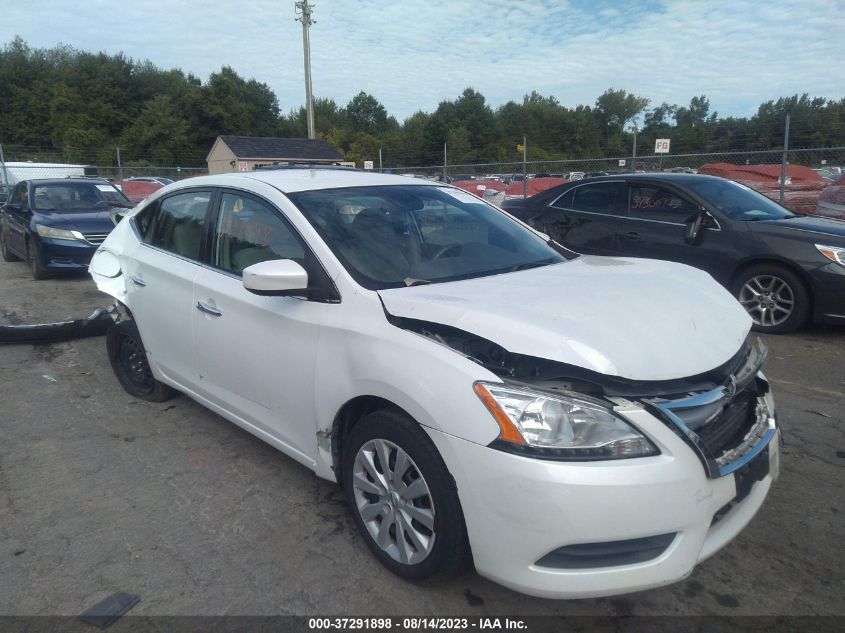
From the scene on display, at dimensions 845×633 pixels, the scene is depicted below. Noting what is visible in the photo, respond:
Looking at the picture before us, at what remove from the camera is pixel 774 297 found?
6.37m

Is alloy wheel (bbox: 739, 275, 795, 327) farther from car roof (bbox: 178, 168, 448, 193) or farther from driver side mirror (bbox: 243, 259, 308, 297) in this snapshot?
driver side mirror (bbox: 243, 259, 308, 297)

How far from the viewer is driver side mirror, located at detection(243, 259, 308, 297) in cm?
280

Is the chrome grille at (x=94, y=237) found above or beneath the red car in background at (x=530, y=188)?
beneath

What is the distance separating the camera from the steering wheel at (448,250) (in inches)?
129

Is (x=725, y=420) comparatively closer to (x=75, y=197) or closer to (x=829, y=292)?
(x=829, y=292)

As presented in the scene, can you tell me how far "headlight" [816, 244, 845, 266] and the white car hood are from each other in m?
3.71

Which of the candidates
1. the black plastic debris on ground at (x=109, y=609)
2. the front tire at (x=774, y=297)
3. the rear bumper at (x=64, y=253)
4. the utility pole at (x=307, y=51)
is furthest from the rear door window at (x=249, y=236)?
the utility pole at (x=307, y=51)

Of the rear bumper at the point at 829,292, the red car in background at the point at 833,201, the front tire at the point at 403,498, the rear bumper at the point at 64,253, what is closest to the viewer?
the front tire at the point at 403,498

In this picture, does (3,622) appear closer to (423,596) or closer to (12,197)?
(423,596)

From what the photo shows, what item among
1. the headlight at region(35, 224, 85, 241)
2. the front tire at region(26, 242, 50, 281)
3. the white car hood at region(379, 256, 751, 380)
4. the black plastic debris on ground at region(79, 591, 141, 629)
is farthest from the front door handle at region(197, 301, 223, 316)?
the front tire at region(26, 242, 50, 281)

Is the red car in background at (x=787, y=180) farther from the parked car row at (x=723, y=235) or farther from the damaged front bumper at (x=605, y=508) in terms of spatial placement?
the damaged front bumper at (x=605, y=508)

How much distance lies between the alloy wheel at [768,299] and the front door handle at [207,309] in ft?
17.0

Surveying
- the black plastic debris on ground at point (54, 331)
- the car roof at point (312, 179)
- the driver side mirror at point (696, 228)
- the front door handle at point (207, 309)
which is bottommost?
the black plastic debris on ground at point (54, 331)

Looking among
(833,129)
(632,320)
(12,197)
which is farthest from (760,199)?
(833,129)
